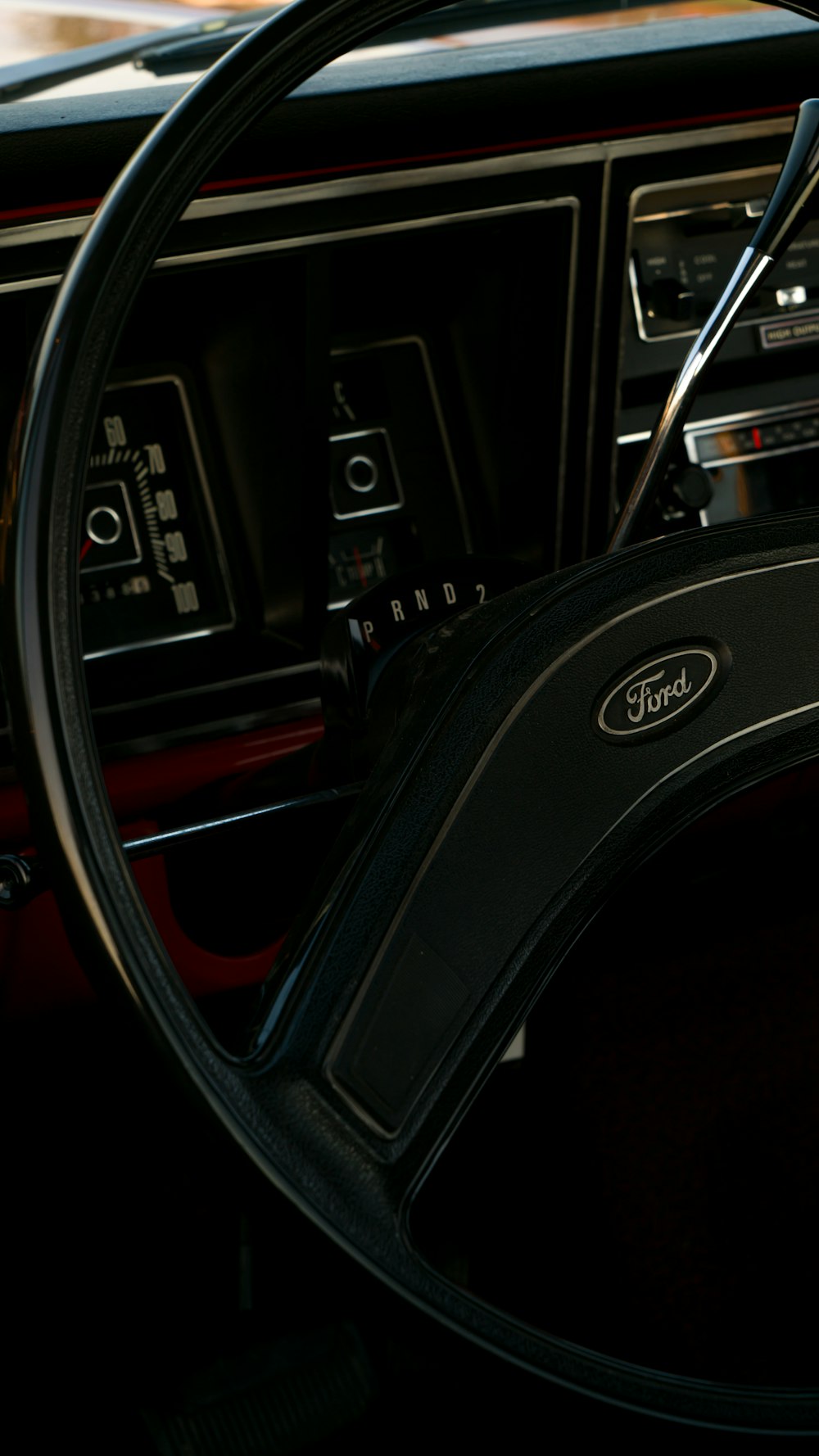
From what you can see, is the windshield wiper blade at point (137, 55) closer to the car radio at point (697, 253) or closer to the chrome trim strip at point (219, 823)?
the car radio at point (697, 253)

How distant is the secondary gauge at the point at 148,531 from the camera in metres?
1.18

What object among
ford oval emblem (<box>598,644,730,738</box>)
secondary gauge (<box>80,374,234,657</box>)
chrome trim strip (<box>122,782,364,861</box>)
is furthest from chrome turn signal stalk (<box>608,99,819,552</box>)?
secondary gauge (<box>80,374,234,657</box>)

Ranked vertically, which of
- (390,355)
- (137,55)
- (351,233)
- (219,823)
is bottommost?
(219,823)

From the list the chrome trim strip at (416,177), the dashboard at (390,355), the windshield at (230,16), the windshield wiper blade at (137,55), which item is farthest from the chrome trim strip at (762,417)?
the windshield wiper blade at (137,55)

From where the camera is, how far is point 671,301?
1213mm

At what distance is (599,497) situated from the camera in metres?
1.27

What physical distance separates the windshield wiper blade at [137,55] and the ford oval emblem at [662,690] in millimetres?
766

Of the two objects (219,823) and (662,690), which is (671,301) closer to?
(662,690)

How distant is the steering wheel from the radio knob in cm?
56

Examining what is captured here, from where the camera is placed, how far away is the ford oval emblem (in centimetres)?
69

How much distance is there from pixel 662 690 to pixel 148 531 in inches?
25.9

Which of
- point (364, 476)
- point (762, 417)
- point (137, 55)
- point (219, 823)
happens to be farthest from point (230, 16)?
point (219, 823)

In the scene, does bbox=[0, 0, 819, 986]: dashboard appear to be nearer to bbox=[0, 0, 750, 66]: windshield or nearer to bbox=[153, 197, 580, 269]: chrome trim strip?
bbox=[153, 197, 580, 269]: chrome trim strip

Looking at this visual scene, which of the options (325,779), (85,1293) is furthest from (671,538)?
(85,1293)
